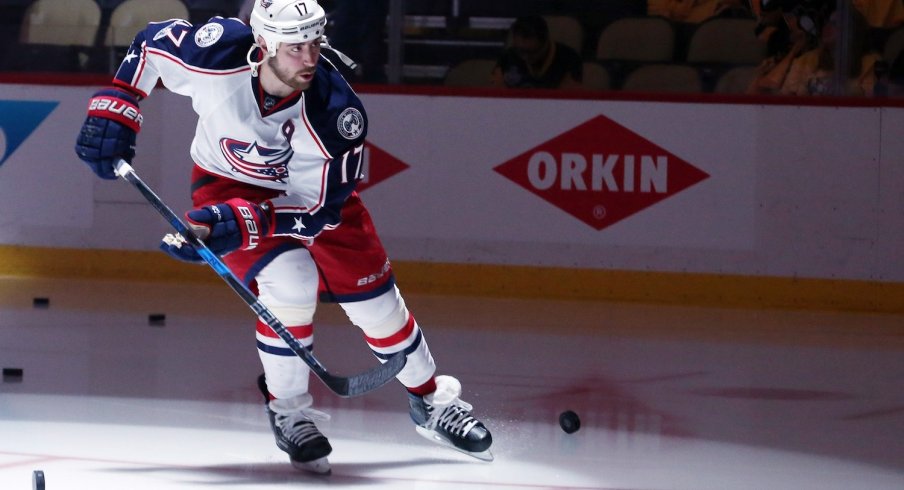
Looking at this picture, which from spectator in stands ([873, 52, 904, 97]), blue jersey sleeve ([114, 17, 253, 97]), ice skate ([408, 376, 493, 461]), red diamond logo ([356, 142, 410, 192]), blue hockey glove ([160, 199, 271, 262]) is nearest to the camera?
blue hockey glove ([160, 199, 271, 262])

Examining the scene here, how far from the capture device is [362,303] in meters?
3.76

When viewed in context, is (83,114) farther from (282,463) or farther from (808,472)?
(808,472)

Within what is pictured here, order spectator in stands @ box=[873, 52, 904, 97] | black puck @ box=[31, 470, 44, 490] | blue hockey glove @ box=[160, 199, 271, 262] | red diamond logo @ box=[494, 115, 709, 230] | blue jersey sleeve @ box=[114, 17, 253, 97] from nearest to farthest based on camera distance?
black puck @ box=[31, 470, 44, 490] → blue hockey glove @ box=[160, 199, 271, 262] → blue jersey sleeve @ box=[114, 17, 253, 97] → spectator in stands @ box=[873, 52, 904, 97] → red diamond logo @ box=[494, 115, 709, 230]

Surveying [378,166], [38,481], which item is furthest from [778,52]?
[38,481]

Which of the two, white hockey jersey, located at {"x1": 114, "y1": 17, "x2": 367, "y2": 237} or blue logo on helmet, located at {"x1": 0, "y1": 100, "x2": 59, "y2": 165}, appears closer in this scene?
white hockey jersey, located at {"x1": 114, "y1": 17, "x2": 367, "y2": 237}

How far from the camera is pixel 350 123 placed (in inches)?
140

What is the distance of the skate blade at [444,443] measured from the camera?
381 cm

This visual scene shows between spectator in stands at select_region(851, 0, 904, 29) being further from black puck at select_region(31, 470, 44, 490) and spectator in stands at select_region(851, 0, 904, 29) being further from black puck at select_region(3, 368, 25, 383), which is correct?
black puck at select_region(31, 470, 44, 490)

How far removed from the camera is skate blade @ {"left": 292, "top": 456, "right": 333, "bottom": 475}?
364 centimetres

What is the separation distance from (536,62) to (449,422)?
3201 millimetres

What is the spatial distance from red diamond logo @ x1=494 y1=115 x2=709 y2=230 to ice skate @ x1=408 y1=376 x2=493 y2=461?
281 cm

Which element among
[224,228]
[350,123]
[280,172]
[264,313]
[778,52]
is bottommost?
[264,313]

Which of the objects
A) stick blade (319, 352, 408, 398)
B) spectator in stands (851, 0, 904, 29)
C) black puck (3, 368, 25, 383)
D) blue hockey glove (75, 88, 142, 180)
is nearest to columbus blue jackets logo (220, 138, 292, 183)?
blue hockey glove (75, 88, 142, 180)

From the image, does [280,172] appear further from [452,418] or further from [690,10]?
[690,10]
